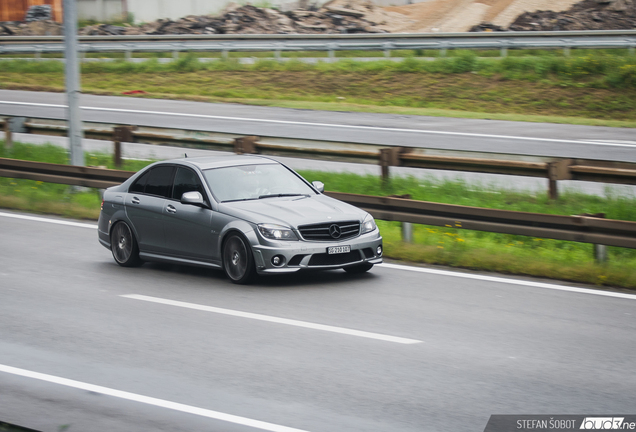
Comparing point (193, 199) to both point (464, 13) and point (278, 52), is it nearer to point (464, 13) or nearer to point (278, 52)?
point (278, 52)

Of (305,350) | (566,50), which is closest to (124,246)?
(305,350)

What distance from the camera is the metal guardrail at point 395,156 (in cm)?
1276

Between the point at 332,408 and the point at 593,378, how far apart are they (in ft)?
6.77

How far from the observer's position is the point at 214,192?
10.8 meters

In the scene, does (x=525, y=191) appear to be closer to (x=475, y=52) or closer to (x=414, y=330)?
(x=414, y=330)

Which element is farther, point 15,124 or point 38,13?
point 38,13

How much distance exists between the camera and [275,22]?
1639 inches

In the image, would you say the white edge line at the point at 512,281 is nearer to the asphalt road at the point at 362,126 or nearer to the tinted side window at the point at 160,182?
the tinted side window at the point at 160,182

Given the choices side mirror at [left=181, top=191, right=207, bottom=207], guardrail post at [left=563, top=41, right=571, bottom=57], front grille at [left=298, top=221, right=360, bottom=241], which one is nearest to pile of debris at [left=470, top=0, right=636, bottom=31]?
guardrail post at [left=563, top=41, right=571, bottom=57]

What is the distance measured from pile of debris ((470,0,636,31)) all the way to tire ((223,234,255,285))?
90.2 ft

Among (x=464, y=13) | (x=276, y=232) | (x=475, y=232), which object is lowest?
(x=475, y=232)

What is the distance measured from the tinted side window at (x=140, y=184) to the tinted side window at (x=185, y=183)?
24.8 inches

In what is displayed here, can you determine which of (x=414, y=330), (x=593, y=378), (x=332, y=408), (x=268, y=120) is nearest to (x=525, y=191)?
(x=414, y=330)

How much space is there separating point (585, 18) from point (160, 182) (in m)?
27.7
